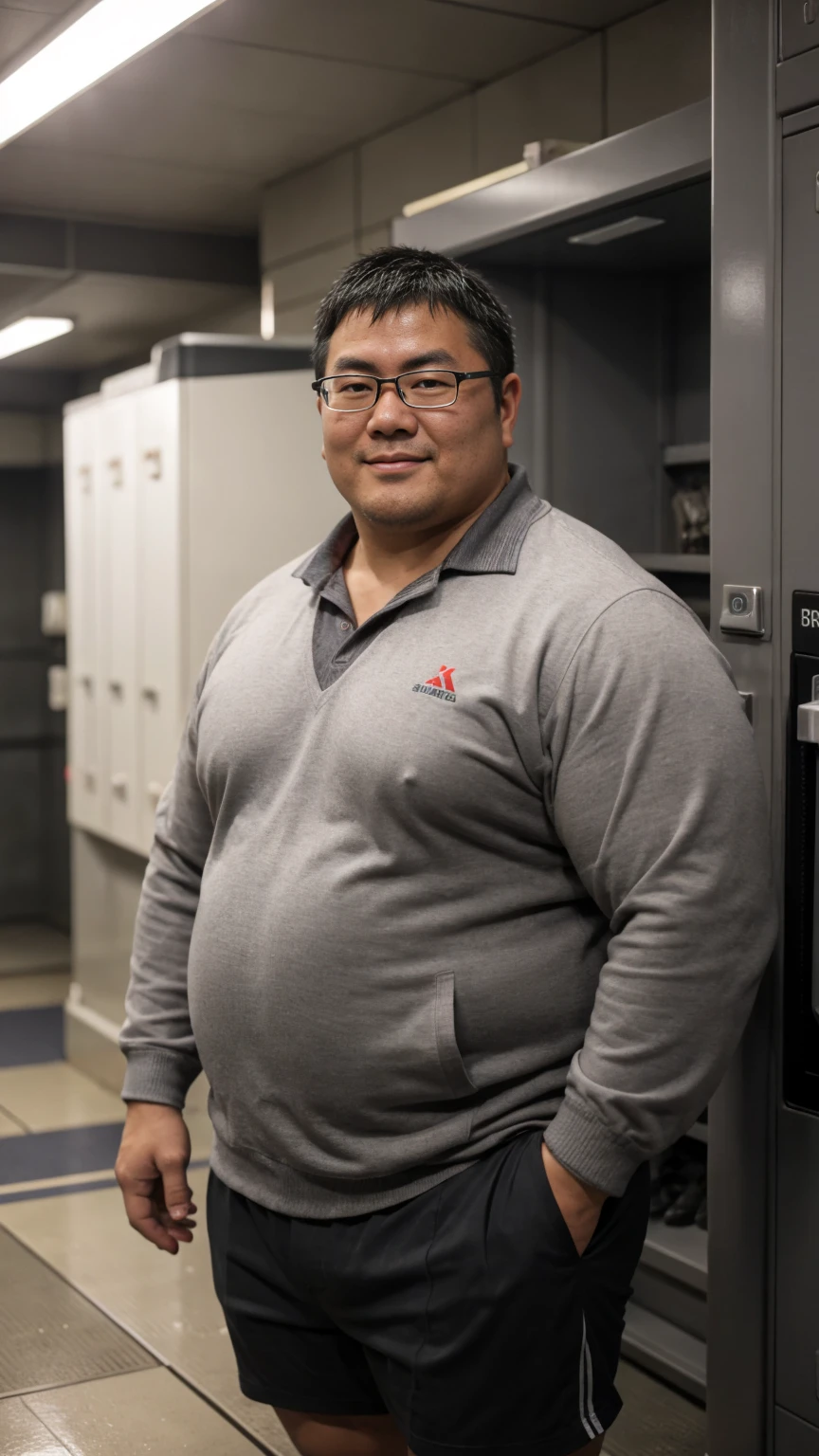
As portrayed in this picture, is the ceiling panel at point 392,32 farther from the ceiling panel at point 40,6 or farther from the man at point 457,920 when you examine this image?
the man at point 457,920

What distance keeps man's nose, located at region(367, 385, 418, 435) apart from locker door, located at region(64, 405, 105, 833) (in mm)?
3037

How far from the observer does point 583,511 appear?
116 inches

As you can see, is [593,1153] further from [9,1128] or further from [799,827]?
[9,1128]

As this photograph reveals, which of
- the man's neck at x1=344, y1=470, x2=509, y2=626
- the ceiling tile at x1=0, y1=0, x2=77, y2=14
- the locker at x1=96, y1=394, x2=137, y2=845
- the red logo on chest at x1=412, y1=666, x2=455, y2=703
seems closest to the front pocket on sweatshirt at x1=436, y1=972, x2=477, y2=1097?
the red logo on chest at x1=412, y1=666, x2=455, y2=703

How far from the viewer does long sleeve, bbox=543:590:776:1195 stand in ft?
4.73

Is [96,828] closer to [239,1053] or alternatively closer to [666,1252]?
[666,1252]

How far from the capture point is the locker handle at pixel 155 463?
398 cm

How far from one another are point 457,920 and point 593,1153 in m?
0.27

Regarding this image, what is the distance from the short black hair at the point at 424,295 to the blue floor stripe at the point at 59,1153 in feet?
9.18

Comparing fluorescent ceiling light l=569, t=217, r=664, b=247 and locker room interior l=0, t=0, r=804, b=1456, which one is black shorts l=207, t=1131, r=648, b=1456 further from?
fluorescent ceiling light l=569, t=217, r=664, b=247

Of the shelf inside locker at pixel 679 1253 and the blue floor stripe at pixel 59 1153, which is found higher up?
the shelf inside locker at pixel 679 1253

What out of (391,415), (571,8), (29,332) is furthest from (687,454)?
(29,332)

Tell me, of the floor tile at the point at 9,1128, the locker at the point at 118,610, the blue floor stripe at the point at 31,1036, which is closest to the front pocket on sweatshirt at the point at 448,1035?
the locker at the point at 118,610

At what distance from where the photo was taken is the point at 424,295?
164 cm
